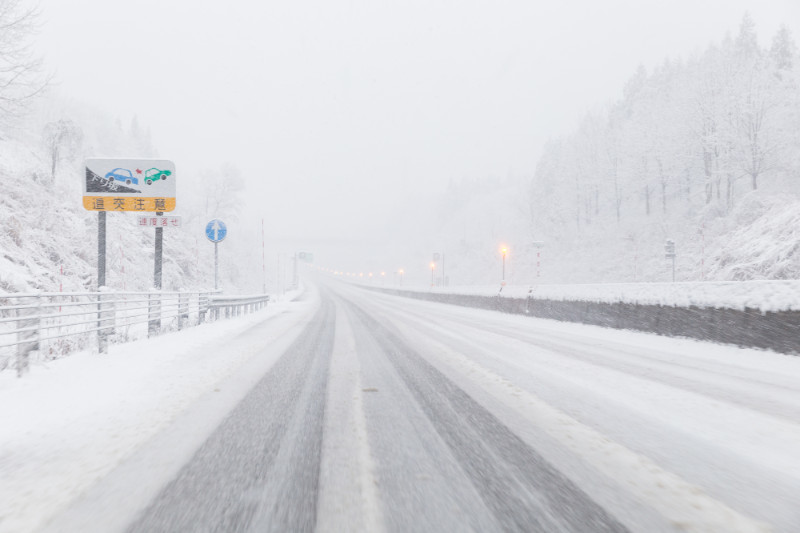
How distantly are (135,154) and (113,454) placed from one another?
8027 centimetres

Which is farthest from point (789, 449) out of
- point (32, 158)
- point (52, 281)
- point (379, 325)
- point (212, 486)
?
point (32, 158)

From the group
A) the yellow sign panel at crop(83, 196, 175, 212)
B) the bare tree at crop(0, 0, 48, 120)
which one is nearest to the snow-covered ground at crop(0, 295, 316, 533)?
the yellow sign panel at crop(83, 196, 175, 212)

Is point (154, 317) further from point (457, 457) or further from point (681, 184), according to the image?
point (681, 184)

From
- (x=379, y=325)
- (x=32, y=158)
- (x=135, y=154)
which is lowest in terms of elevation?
(x=379, y=325)

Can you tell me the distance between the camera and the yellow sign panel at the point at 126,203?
9.70 m

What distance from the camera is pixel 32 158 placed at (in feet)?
97.9

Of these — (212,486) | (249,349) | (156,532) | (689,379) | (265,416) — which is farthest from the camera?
(249,349)

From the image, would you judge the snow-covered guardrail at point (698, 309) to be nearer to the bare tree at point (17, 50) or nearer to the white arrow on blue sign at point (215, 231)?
the white arrow on blue sign at point (215, 231)

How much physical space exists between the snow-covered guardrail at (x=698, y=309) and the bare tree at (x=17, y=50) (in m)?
17.0

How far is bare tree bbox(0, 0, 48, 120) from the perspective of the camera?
40.1 ft

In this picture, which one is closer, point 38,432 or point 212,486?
point 212,486

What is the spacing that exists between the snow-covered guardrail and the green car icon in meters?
12.1

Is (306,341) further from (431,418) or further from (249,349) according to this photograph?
Answer: (431,418)

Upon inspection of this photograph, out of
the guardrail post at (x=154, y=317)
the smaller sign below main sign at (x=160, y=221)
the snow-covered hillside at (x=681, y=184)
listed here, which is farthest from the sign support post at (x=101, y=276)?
the snow-covered hillside at (x=681, y=184)
